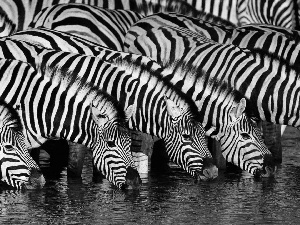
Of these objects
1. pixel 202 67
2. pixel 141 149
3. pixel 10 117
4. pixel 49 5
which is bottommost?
pixel 141 149

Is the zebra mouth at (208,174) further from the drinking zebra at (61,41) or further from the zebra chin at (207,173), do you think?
the drinking zebra at (61,41)

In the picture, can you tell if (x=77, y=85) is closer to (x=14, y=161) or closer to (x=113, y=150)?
(x=113, y=150)

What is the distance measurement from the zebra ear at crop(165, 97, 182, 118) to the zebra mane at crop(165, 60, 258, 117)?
3.41ft

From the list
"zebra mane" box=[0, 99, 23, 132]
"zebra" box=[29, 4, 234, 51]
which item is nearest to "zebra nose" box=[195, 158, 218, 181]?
"zebra mane" box=[0, 99, 23, 132]

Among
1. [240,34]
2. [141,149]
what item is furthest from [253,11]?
[141,149]

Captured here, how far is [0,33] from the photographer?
67.5 ft

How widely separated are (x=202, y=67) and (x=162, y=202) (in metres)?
3.68

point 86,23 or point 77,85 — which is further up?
point 86,23

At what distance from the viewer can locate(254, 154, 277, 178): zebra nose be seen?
1773 centimetres

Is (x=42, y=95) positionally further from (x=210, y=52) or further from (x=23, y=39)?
(x=210, y=52)

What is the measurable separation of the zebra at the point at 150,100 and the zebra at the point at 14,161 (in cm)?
136

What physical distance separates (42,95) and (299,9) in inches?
278

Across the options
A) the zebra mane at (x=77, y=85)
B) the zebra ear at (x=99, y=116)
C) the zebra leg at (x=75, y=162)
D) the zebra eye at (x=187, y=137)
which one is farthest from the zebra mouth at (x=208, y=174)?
the zebra leg at (x=75, y=162)

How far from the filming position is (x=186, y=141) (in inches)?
683
